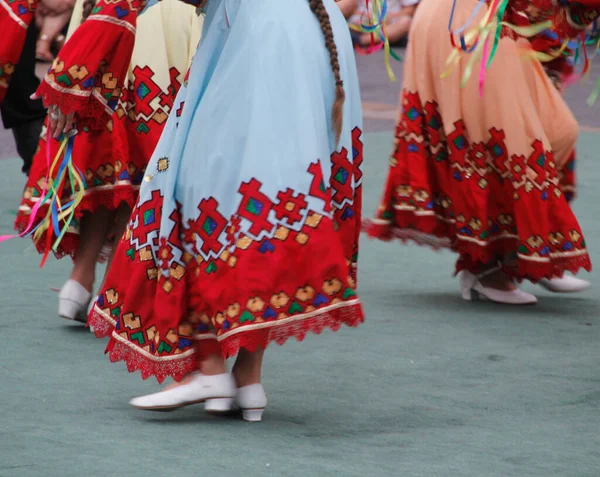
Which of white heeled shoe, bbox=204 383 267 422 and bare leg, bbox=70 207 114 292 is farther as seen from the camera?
bare leg, bbox=70 207 114 292

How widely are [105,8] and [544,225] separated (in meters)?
2.00

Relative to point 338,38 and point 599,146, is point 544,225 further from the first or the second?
point 599,146

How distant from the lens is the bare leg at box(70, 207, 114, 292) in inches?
177

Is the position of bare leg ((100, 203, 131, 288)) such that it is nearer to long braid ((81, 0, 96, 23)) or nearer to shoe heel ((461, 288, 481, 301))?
long braid ((81, 0, 96, 23))

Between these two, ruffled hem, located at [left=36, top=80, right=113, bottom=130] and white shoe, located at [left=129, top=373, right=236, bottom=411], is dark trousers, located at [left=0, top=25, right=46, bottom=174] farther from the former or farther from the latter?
white shoe, located at [left=129, top=373, right=236, bottom=411]

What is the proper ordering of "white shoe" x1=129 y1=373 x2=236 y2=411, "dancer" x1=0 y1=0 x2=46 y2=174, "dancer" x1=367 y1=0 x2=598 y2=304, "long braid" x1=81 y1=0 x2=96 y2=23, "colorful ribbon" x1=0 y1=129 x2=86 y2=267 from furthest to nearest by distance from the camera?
"dancer" x1=0 y1=0 x2=46 y2=174 → "dancer" x1=367 y1=0 x2=598 y2=304 → "long braid" x1=81 y1=0 x2=96 y2=23 → "colorful ribbon" x1=0 y1=129 x2=86 y2=267 → "white shoe" x1=129 y1=373 x2=236 y2=411

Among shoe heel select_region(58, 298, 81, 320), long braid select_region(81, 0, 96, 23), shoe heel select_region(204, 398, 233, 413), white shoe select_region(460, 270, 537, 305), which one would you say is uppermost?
long braid select_region(81, 0, 96, 23)

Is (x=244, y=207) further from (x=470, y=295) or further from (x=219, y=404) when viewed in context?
(x=470, y=295)

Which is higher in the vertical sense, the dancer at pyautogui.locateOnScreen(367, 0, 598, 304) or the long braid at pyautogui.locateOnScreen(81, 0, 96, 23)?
the long braid at pyautogui.locateOnScreen(81, 0, 96, 23)

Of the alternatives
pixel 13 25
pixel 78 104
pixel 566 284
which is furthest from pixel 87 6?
pixel 566 284

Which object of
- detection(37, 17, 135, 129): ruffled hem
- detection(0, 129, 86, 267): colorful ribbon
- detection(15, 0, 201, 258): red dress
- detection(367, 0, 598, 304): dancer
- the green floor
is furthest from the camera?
detection(367, 0, 598, 304): dancer

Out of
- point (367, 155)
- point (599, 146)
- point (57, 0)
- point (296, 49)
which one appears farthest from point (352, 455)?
point (599, 146)

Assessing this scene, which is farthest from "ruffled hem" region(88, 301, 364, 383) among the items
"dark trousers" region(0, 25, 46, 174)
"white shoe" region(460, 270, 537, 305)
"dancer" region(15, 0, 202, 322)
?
→ "dark trousers" region(0, 25, 46, 174)

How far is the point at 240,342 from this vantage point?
3182mm
